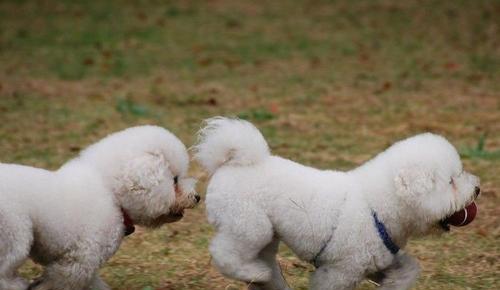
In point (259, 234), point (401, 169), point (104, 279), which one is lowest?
point (104, 279)

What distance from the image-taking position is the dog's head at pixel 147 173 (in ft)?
16.2

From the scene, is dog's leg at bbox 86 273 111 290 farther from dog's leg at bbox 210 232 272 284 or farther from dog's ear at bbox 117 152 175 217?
dog's leg at bbox 210 232 272 284

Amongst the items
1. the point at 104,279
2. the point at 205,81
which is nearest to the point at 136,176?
the point at 104,279

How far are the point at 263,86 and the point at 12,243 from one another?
822 centimetres

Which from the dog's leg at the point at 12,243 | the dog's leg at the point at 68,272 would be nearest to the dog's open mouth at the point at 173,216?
the dog's leg at the point at 68,272

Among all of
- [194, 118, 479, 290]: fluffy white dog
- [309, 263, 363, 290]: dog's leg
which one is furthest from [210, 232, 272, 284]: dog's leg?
[309, 263, 363, 290]: dog's leg

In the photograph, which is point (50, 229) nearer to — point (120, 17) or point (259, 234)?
point (259, 234)

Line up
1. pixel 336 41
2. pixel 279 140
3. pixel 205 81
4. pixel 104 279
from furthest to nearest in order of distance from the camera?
pixel 336 41 → pixel 205 81 → pixel 279 140 → pixel 104 279

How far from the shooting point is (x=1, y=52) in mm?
14789

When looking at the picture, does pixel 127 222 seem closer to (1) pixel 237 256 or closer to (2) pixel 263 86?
(1) pixel 237 256

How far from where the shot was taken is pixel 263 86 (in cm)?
1264

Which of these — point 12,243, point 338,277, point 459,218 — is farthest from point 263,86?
point 12,243

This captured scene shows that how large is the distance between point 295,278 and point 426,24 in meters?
11.7

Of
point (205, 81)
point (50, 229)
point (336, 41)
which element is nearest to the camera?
point (50, 229)
